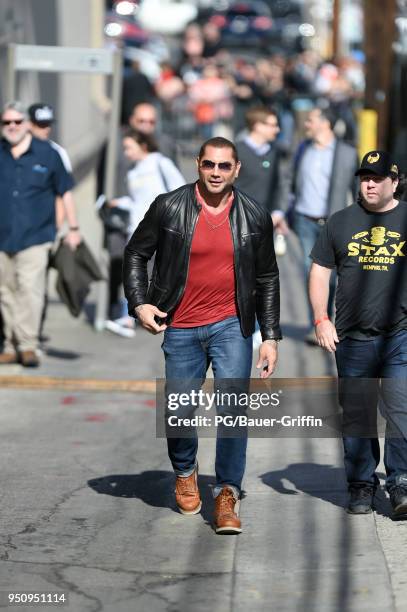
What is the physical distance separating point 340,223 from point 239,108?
21565 millimetres

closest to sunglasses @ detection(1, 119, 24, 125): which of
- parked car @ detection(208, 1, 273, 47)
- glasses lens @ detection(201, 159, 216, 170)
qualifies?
glasses lens @ detection(201, 159, 216, 170)

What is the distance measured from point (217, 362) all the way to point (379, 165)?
117cm

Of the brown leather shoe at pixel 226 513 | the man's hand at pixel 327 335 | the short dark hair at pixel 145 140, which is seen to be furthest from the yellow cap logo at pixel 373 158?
the short dark hair at pixel 145 140

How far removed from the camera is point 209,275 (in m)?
6.93

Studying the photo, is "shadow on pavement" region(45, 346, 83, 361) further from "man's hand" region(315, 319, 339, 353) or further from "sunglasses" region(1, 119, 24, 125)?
"man's hand" region(315, 319, 339, 353)

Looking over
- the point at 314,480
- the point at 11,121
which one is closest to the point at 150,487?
the point at 314,480

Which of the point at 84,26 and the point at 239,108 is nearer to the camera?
the point at 84,26

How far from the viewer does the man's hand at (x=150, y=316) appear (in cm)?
689

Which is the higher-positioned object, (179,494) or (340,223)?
(340,223)

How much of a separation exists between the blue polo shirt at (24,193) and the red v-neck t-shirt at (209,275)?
432cm

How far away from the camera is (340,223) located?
7.07m

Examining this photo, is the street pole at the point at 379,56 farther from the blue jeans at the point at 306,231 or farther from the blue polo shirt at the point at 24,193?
the blue polo shirt at the point at 24,193

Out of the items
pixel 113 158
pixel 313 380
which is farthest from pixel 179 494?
pixel 113 158

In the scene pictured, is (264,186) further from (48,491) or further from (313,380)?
(48,491)
